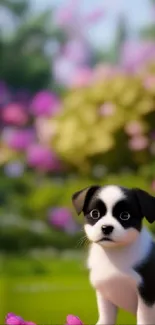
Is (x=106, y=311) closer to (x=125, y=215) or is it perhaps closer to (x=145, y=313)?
(x=145, y=313)

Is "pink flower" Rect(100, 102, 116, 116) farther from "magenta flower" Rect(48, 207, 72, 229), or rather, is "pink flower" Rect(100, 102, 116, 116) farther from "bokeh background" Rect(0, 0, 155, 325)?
"magenta flower" Rect(48, 207, 72, 229)

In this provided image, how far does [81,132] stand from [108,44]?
0.52 meters

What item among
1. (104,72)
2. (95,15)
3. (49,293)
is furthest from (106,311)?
(95,15)

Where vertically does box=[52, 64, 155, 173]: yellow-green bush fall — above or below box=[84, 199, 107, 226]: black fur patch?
above

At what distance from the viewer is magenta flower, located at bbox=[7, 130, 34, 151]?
3.94 meters

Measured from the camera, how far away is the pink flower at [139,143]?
381cm

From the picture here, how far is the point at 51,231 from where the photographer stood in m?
3.93

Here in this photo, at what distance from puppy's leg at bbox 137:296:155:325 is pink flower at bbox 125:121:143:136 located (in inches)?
81.0

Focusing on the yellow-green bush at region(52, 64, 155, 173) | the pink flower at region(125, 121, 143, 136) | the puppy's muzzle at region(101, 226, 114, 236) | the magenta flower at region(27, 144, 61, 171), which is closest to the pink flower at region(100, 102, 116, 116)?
the yellow-green bush at region(52, 64, 155, 173)

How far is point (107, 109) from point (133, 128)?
7.8 inches

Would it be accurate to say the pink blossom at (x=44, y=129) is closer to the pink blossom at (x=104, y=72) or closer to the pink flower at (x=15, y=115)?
the pink flower at (x=15, y=115)

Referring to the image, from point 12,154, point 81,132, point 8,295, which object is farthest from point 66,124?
point 8,295

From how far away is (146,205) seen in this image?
1818 millimetres

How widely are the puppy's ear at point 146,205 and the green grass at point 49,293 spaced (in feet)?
1.84
